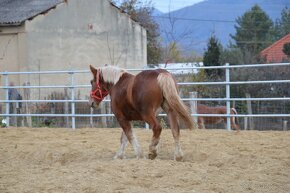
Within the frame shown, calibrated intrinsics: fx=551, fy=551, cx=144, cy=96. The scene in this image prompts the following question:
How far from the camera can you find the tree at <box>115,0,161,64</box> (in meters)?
30.6

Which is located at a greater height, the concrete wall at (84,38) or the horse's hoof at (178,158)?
the concrete wall at (84,38)

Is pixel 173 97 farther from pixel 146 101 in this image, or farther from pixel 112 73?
pixel 112 73

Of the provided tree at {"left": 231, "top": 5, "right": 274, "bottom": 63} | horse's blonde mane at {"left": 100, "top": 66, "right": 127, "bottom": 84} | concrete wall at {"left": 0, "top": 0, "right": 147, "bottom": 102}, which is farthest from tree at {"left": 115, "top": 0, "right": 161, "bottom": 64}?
horse's blonde mane at {"left": 100, "top": 66, "right": 127, "bottom": 84}

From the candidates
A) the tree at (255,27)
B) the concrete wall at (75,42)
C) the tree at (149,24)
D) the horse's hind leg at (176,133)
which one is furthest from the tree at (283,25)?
the horse's hind leg at (176,133)

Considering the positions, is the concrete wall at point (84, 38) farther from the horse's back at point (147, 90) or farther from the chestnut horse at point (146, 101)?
the horse's back at point (147, 90)

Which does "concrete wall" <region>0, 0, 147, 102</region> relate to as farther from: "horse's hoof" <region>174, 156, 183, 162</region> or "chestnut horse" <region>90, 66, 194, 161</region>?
"horse's hoof" <region>174, 156, 183, 162</region>

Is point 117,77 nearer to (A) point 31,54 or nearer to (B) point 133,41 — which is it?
(A) point 31,54

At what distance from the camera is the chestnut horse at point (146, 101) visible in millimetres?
7793

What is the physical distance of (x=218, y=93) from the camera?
15719 mm

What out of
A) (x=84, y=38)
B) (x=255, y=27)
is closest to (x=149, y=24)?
(x=84, y=38)

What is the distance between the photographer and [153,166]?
7129 mm

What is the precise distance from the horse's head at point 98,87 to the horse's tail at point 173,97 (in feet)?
4.09

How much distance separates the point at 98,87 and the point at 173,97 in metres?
1.65

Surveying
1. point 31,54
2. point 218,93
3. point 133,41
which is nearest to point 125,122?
point 218,93
